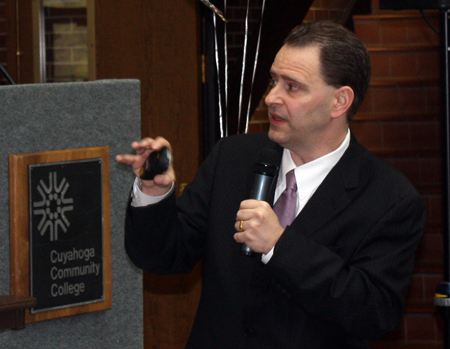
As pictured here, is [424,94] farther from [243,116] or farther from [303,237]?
[303,237]

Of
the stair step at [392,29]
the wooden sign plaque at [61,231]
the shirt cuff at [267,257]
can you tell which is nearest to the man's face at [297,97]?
the shirt cuff at [267,257]

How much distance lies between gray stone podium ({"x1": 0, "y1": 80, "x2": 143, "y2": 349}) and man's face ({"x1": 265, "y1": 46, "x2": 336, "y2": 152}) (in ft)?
0.99

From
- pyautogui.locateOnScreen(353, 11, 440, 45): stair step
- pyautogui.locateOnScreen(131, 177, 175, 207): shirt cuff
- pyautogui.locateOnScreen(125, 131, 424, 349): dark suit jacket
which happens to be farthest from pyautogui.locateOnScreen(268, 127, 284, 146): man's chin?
pyautogui.locateOnScreen(353, 11, 440, 45): stair step

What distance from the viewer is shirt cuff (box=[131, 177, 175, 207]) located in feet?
4.20

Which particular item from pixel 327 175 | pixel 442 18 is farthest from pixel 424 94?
pixel 327 175

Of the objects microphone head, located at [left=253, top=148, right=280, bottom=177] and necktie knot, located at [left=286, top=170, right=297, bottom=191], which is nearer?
microphone head, located at [left=253, top=148, right=280, bottom=177]

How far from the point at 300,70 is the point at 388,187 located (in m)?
0.27

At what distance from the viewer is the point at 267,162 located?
129cm

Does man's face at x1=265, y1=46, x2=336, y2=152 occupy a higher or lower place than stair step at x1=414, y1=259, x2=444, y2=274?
higher

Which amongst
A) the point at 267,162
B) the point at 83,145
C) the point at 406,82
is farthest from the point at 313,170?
the point at 406,82

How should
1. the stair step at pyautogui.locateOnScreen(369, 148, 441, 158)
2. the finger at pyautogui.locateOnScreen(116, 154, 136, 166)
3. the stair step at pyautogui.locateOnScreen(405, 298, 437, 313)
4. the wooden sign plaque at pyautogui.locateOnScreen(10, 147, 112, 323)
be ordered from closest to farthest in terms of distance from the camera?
the finger at pyautogui.locateOnScreen(116, 154, 136, 166) < the wooden sign plaque at pyautogui.locateOnScreen(10, 147, 112, 323) < the stair step at pyautogui.locateOnScreen(405, 298, 437, 313) < the stair step at pyautogui.locateOnScreen(369, 148, 441, 158)

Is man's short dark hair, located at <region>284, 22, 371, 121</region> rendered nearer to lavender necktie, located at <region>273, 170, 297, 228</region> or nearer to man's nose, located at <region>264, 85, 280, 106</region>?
man's nose, located at <region>264, 85, 280, 106</region>

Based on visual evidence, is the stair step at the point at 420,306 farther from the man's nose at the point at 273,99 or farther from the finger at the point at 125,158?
the finger at the point at 125,158

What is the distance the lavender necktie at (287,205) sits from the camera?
1.33 m
